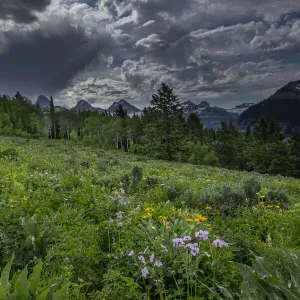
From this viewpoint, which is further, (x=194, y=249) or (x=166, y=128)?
(x=166, y=128)

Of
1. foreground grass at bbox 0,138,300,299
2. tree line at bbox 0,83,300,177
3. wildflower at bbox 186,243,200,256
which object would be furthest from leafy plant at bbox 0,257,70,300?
tree line at bbox 0,83,300,177

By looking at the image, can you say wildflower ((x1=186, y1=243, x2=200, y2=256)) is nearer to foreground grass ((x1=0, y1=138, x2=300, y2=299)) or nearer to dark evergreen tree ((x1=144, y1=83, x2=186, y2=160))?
foreground grass ((x1=0, y1=138, x2=300, y2=299))

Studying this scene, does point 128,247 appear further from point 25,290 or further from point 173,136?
point 173,136

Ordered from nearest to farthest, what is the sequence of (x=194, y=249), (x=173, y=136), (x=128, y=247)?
(x=194, y=249) < (x=128, y=247) < (x=173, y=136)

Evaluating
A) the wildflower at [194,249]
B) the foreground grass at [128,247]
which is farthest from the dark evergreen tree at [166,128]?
the wildflower at [194,249]

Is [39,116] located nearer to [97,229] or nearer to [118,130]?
[118,130]

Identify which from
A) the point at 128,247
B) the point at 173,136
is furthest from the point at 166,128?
the point at 128,247

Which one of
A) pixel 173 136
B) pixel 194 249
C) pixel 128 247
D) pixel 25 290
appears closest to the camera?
pixel 25 290

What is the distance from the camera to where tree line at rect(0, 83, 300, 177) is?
39281mm

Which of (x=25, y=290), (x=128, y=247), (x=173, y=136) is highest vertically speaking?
(x=173, y=136)

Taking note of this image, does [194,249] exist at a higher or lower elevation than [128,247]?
higher

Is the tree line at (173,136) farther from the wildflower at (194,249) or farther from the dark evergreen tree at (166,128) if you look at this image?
the wildflower at (194,249)

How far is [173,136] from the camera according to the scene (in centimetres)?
3831

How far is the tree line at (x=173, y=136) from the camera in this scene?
3928 centimetres
